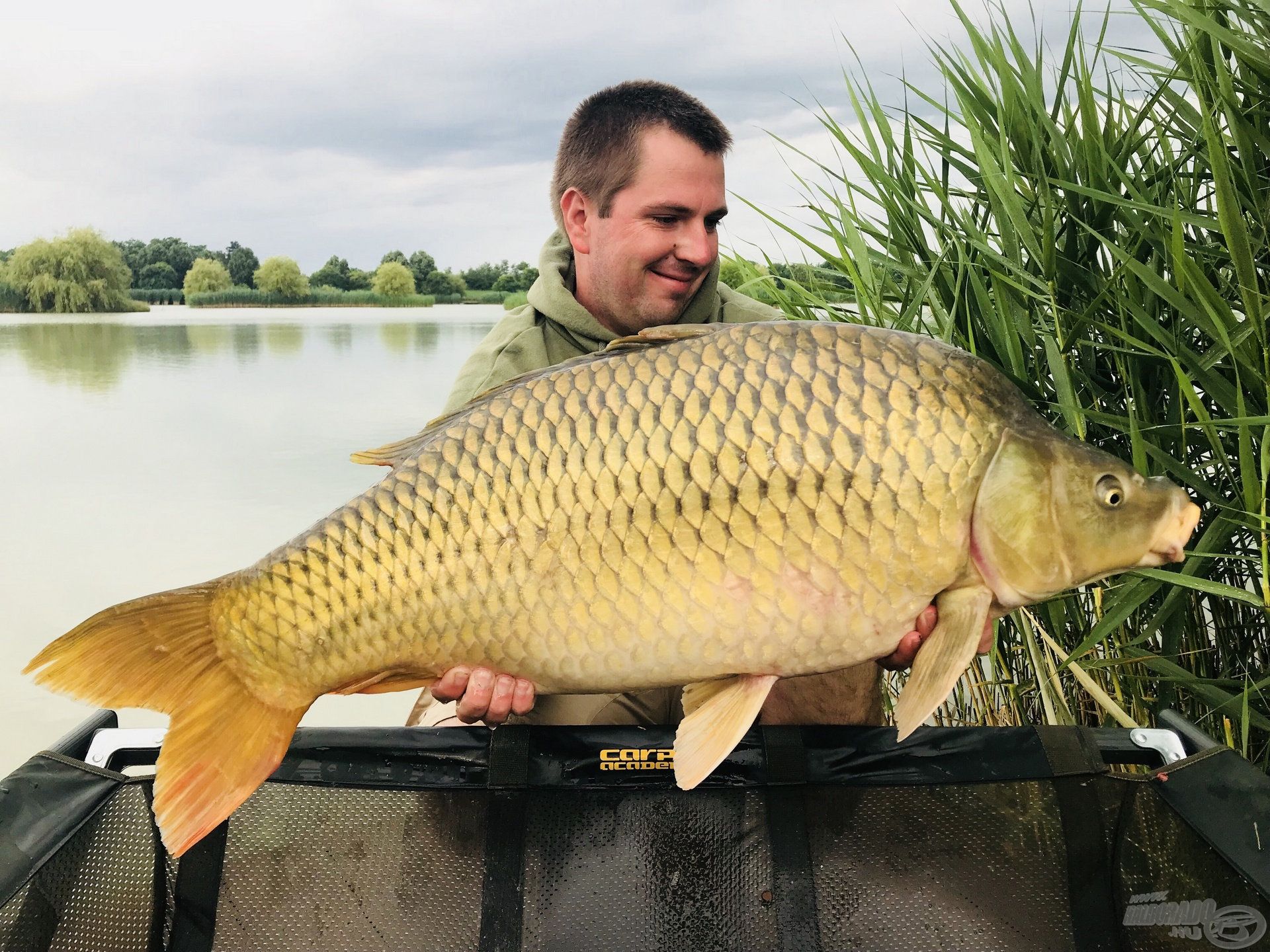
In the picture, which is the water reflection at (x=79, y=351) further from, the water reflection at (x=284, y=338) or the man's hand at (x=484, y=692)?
the man's hand at (x=484, y=692)

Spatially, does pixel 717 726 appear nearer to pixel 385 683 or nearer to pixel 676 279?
pixel 385 683

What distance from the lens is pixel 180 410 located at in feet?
42.3

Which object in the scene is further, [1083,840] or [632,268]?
[632,268]

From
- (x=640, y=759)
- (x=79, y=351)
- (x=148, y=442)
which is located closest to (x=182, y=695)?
(x=640, y=759)

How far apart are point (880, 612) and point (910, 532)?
95mm

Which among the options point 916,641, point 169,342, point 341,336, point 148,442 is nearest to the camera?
point 916,641

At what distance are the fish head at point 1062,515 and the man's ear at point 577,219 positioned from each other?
42.0 inches

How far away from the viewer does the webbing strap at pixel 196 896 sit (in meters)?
1.31

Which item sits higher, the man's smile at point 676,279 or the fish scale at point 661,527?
the man's smile at point 676,279

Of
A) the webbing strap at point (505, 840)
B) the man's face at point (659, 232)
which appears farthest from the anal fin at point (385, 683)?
the man's face at point (659, 232)

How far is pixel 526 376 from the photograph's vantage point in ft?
3.79

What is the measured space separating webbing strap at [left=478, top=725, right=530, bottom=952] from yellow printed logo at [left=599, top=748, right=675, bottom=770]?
0.12 metres

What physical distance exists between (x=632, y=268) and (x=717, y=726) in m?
0.98

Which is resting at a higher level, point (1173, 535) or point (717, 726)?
point (1173, 535)
